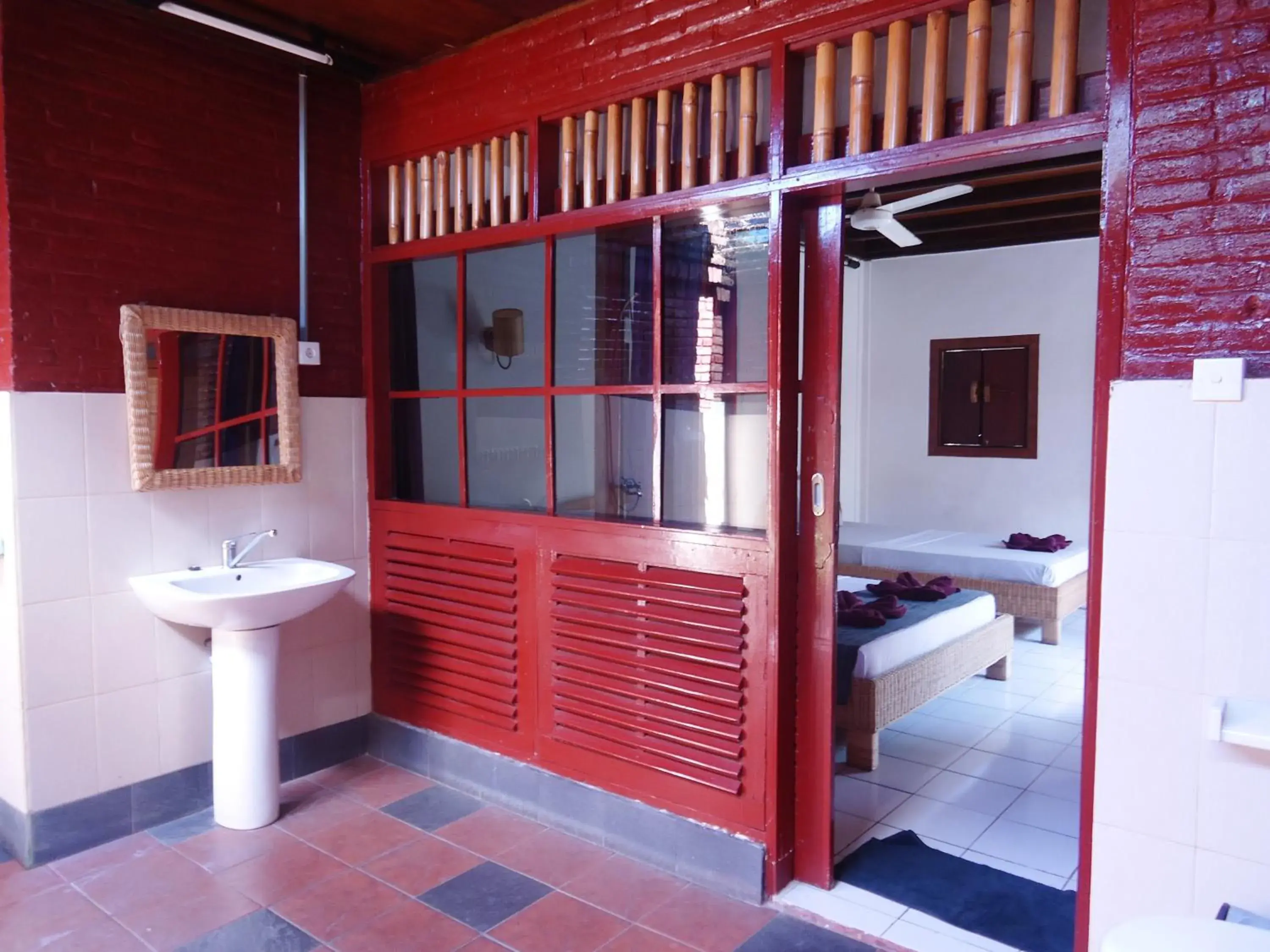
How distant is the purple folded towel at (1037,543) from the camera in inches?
218

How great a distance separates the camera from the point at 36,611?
8.91 feet

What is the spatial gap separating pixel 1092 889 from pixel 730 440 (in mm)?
1425

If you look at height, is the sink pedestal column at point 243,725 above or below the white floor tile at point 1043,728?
above

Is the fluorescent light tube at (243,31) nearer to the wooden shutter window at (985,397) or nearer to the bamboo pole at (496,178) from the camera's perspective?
the bamboo pole at (496,178)

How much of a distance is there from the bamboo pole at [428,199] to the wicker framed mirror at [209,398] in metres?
0.61

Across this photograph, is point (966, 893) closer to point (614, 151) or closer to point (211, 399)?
point (614, 151)

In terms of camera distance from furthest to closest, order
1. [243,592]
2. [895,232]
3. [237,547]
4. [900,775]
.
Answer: [895,232], [900,775], [237,547], [243,592]

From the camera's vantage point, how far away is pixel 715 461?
8.85 ft

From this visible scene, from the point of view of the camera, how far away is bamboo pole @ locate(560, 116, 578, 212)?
2904 millimetres

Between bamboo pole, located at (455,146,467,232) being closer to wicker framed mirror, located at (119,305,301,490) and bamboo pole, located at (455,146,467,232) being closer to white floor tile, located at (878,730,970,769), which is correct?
wicker framed mirror, located at (119,305,301,490)

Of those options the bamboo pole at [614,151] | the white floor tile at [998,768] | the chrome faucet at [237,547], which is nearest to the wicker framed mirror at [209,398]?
the chrome faucet at [237,547]

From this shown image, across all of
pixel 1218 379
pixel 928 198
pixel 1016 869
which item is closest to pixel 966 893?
pixel 1016 869

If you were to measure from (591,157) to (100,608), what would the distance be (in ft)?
6.99

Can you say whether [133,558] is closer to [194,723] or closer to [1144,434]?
[194,723]
